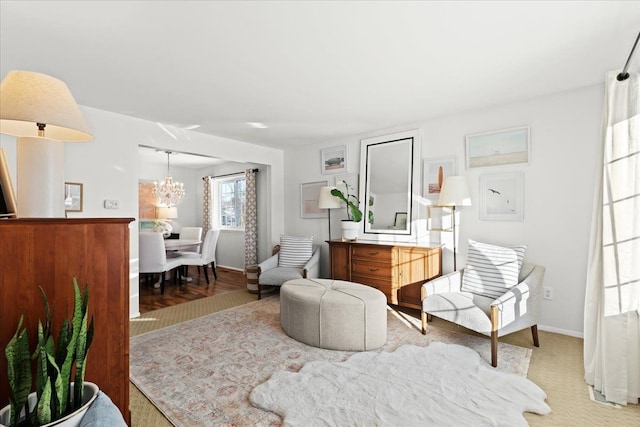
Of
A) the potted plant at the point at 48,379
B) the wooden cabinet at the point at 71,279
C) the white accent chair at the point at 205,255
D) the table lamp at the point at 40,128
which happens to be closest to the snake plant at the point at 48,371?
the potted plant at the point at 48,379

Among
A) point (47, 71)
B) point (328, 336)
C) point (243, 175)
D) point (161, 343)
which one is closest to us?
point (47, 71)

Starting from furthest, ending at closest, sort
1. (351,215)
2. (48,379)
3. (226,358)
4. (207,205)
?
(207,205) < (351,215) < (226,358) < (48,379)

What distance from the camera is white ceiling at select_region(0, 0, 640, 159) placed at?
6.03 ft

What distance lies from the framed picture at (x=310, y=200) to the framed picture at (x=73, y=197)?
303 centimetres

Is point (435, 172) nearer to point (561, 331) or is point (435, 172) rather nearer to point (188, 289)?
point (561, 331)

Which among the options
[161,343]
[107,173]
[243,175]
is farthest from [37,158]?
[243,175]

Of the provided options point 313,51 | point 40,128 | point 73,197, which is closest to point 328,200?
point 313,51

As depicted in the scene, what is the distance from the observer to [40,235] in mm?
1248

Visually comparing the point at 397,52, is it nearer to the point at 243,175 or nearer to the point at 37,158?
the point at 37,158

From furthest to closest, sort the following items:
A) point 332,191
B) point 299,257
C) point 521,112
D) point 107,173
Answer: point 299,257
point 332,191
point 107,173
point 521,112

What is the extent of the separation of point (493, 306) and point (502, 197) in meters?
1.46

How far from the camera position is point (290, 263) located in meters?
4.64

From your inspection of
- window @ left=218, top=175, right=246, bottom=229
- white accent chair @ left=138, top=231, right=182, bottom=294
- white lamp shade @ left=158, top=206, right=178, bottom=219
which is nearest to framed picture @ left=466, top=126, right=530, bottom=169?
white accent chair @ left=138, top=231, right=182, bottom=294

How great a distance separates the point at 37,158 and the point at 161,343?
2.22 m
